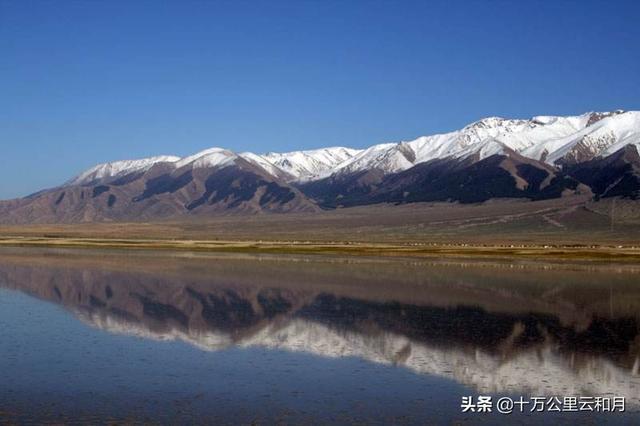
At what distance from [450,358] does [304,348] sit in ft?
17.3

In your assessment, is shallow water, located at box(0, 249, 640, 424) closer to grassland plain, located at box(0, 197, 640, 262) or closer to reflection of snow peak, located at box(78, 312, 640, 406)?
reflection of snow peak, located at box(78, 312, 640, 406)

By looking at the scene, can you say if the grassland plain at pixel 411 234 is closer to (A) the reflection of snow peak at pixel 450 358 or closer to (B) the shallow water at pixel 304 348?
(B) the shallow water at pixel 304 348

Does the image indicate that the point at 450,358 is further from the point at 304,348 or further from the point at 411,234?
the point at 411,234

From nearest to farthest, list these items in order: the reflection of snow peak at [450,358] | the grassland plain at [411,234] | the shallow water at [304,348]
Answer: the shallow water at [304,348] < the reflection of snow peak at [450,358] < the grassland plain at [411,234]

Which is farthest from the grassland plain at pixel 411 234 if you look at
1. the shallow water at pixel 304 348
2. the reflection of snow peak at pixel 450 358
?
the reflection of snow peak at pixel 450 358

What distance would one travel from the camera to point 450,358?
2631cm

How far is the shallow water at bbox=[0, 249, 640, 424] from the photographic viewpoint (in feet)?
63.5

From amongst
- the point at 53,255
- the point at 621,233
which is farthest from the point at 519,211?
the point at 53,255

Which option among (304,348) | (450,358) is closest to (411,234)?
(304,348)

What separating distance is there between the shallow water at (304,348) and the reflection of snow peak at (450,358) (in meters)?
0.08

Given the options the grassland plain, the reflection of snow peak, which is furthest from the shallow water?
the grassland plain

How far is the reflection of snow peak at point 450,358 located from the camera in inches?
884

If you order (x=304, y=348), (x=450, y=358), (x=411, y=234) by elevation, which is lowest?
(x=411, y=234)

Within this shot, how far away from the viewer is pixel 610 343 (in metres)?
29.7
